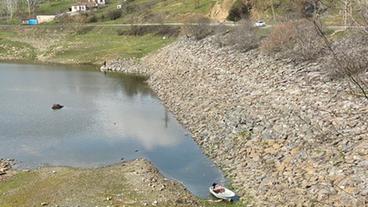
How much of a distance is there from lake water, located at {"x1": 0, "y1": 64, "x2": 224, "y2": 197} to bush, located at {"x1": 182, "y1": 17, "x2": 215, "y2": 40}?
15.9 m

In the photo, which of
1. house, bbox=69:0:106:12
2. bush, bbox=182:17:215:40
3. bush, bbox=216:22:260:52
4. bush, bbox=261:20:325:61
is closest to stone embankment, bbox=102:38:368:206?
bush, bbox=261:20:325:61

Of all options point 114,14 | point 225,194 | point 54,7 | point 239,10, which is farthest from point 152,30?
point 54,7

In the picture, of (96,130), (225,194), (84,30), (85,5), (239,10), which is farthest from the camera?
(85,5)

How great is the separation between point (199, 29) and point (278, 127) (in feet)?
167

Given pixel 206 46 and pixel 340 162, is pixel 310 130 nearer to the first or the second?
pixel 340 162

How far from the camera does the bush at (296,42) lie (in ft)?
150

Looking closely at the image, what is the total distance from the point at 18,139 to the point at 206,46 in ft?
118

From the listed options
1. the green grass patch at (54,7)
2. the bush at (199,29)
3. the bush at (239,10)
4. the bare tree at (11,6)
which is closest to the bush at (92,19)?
the green grass patch at (54,7)

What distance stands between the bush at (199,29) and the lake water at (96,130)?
15941 mm

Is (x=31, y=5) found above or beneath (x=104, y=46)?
above

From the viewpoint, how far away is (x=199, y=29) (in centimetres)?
8194

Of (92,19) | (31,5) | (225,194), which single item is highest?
(31,5)

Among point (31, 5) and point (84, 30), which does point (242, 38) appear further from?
point (31, 5)

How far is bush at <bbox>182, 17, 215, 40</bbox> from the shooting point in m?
80.6
